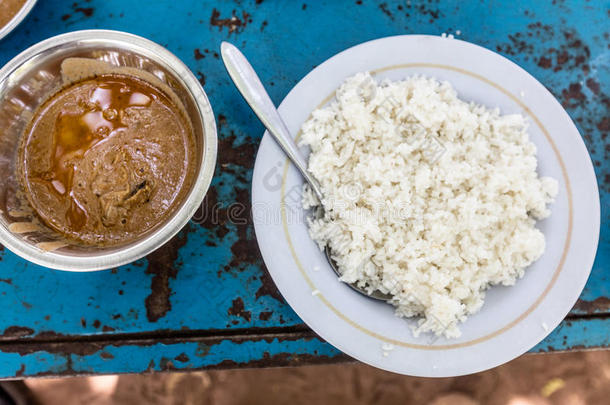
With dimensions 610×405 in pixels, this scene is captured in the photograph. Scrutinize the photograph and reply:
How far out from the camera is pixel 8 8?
1.59 metres

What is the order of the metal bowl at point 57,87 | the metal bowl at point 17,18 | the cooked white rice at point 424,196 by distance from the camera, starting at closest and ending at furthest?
the metal bowl at point 57,87 < the cooked white rice at point 424,196 < the metal bowl at point 17,18

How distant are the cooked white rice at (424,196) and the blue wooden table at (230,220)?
0.33 meters

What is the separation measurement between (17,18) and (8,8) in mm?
96

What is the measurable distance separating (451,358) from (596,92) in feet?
3.69

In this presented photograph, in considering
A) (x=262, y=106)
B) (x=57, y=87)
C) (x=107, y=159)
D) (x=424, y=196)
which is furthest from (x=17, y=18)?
(x=424, y=196)

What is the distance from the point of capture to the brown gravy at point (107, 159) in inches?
52.3

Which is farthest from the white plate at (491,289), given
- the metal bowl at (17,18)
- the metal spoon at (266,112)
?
the metal bowl at (17,18)

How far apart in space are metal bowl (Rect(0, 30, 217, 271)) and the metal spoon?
0.18m

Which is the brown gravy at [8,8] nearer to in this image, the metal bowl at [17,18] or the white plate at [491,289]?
the metal bowl at [17,18]

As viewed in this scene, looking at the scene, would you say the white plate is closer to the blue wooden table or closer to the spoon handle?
the spoon handle

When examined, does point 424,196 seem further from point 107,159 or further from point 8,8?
point 8,8

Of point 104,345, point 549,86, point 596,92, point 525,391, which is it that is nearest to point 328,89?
point 549,86

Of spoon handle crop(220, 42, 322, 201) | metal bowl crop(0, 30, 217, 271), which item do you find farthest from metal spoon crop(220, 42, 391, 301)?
metal bowl crop(0, 30, 217, 271)

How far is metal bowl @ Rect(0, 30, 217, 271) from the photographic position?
1239 millimetres
